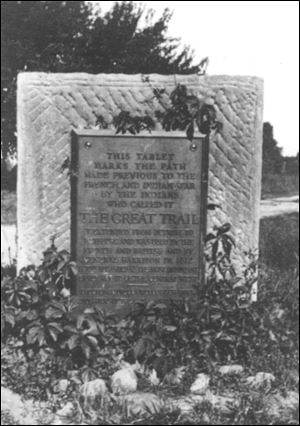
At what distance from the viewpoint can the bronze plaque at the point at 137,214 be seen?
3734mm

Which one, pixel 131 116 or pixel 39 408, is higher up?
pixel 131 116

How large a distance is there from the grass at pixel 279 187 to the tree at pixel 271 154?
22.7 feet

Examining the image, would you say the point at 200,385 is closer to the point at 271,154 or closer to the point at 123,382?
the point at 123,382

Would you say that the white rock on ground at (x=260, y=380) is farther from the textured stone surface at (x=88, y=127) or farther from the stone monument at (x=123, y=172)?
the textured stone surface at (x=88, y=127)

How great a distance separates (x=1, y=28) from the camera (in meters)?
16.8

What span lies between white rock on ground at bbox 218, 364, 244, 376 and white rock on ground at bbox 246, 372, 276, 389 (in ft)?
0.33

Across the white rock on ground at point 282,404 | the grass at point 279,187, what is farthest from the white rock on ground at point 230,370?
the grass at point 279,187

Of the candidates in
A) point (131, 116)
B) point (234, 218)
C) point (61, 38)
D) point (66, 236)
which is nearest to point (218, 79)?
point (131, 116)

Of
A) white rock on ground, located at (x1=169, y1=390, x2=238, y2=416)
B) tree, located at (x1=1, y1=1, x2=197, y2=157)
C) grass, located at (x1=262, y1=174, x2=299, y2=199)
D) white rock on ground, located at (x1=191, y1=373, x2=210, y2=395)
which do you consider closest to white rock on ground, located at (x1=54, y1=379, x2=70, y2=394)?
white rock on ground, located at (x1=169, y1=390, x2=238, y2=416)

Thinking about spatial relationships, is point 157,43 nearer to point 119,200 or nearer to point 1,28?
point 1,28

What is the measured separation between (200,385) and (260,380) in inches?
13.9

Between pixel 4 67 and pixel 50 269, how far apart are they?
49.4ft

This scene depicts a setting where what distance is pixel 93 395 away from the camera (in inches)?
120

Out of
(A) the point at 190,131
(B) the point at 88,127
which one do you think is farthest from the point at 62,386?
(A) the point at 190,131
